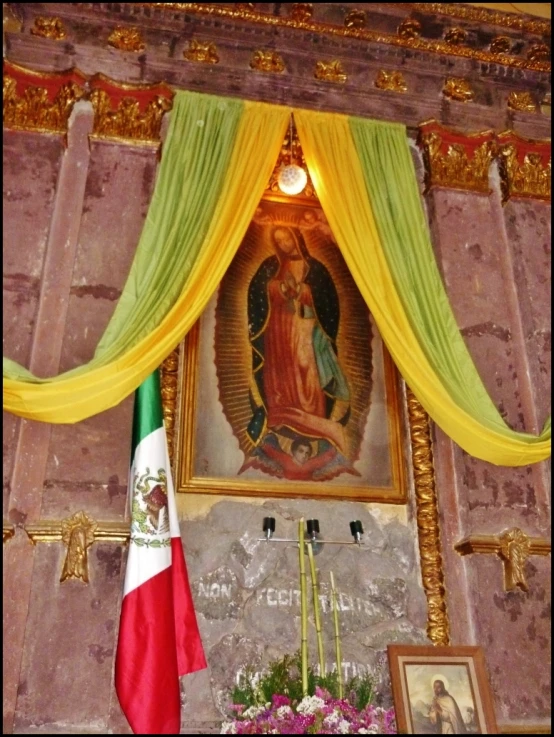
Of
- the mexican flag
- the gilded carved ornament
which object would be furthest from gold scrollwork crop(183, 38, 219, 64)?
the gilded carved ornament

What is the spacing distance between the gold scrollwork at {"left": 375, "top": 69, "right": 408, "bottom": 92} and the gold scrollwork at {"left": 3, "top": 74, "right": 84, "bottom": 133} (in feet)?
7.36

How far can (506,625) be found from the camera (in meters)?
4.39

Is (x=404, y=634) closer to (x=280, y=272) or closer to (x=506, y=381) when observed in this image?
(x=506, y=381)

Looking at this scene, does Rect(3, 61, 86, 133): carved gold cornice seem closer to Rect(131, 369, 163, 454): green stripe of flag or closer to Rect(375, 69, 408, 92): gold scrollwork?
Rect(131, 369, 163, 454): green stripe of flag

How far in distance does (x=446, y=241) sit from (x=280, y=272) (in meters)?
1.16

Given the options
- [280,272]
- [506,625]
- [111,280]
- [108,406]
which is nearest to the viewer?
[108,406]

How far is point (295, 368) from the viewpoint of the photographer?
5.03 meters

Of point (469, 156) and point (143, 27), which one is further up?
point (143, 27)

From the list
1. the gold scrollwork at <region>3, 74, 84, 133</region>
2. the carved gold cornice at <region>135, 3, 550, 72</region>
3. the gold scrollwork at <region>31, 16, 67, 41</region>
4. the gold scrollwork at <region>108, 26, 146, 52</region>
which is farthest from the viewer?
the carved gold cornice at <region>135, 3, 550, 72</region>

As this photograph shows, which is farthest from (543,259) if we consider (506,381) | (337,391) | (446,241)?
(337,391)

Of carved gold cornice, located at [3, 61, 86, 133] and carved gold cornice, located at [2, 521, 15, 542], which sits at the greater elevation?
carved gold cornice, located at [3, 61, 86, 133]

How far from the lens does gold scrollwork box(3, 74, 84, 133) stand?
5176 mm

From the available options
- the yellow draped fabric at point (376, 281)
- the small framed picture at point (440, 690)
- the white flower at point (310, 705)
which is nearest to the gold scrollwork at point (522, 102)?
the yellow draped fabric at point (376, 281)

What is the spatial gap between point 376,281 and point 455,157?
155 cm
